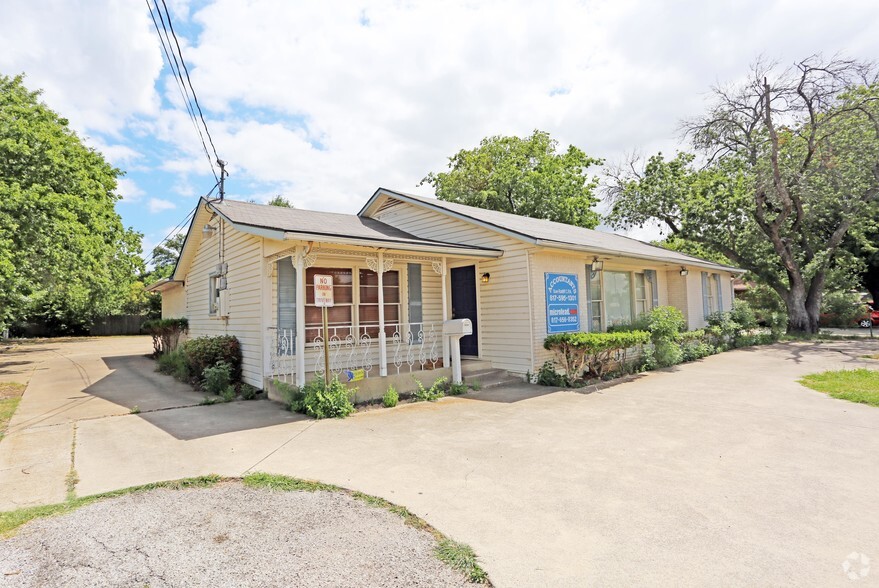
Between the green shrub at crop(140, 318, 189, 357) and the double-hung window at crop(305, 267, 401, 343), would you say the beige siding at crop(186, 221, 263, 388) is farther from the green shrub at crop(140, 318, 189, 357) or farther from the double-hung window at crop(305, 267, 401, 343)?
the green shrub at crop(140, 318, 189, 357)

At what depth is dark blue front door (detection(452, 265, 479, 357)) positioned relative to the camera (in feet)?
34.6

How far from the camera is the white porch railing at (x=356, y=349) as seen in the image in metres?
8.25

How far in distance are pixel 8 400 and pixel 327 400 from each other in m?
6.87

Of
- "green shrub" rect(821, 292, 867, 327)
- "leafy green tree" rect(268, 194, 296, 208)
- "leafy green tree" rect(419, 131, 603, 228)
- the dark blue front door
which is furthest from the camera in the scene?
"leafy green tree" rect(268, 194, 296, 208)

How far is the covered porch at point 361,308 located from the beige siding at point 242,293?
488 millimetres

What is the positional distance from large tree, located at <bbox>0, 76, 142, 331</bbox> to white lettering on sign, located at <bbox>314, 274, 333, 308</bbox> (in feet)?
31.0

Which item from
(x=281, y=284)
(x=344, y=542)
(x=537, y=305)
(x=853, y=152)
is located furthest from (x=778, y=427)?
(x=853, y=152)

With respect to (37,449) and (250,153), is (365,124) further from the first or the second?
(37,449)

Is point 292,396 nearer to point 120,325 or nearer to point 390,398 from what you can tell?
point 390,398

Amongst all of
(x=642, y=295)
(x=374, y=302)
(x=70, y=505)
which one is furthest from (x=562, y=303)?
(x=70, y=505)

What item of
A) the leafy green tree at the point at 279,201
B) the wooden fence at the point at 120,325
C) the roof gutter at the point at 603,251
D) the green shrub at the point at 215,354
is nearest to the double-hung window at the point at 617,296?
the roof gutter at the point at 603,251

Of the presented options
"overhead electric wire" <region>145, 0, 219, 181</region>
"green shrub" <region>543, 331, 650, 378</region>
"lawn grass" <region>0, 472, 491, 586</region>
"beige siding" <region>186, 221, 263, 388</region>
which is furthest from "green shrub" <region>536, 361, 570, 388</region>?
"overhead electric wire" <region>145, 0, 219, 181</region>

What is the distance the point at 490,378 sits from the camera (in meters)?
9.45

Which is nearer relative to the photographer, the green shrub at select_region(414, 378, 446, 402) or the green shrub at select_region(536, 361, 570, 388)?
the green shrub at select_region(414, 378, 446, 402)
